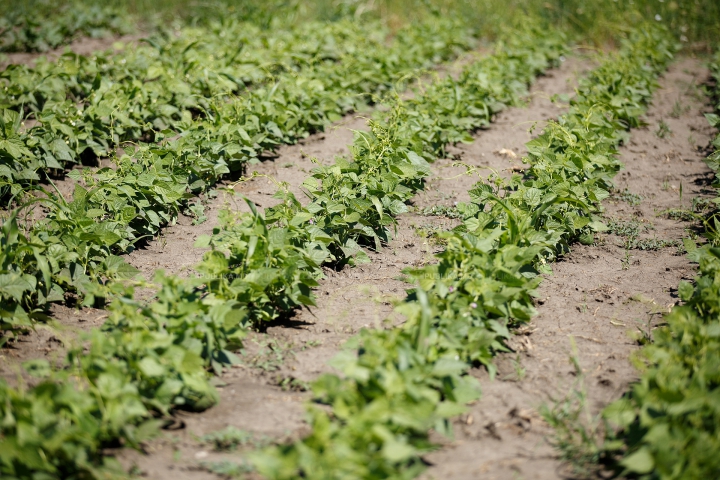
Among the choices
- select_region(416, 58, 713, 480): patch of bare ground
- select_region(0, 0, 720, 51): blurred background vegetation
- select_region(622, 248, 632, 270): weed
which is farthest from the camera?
select_region(0, 0, 720, 51): blurred background vegetation

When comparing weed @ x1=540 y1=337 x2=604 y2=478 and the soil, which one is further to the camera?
the soil

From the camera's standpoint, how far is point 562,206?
4.37 m

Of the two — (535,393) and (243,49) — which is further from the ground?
(243,49)

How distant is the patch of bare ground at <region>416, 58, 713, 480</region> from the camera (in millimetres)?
2688

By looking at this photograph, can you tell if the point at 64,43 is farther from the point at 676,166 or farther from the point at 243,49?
the point at 676,166

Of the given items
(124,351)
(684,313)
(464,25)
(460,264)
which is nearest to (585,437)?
(684,313)

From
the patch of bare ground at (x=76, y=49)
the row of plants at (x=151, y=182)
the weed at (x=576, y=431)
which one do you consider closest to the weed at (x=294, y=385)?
the row of plants at (x=151, y=182)

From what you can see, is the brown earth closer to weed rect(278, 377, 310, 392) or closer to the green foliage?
weed rect(278, 377, 310, 392)

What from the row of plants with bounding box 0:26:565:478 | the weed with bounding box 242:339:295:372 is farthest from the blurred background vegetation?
the weed with bounding box 242:339:295:372

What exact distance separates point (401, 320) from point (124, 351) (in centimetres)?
150

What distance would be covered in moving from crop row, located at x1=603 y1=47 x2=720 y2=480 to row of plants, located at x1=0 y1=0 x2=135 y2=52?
7.95 metres

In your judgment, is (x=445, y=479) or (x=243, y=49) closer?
(x=445, y=479)

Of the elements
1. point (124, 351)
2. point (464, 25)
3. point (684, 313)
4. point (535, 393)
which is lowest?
point (535, 393)

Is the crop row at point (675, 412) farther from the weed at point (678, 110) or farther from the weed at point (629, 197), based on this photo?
the weed at point (678, 110)
